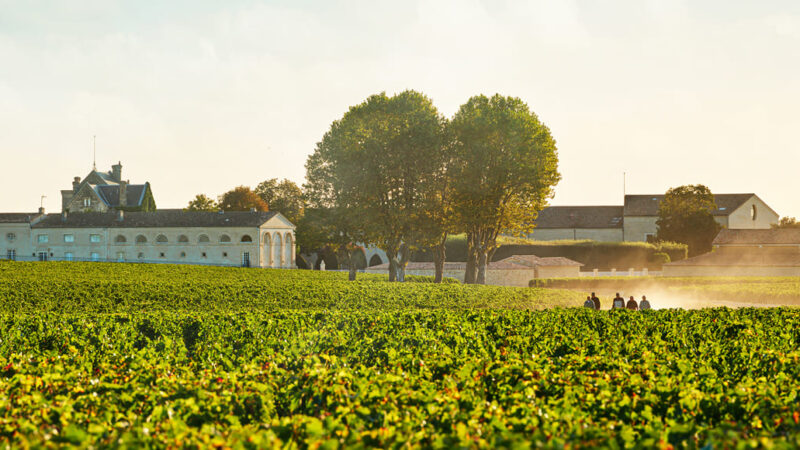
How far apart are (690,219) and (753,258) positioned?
28791 mm

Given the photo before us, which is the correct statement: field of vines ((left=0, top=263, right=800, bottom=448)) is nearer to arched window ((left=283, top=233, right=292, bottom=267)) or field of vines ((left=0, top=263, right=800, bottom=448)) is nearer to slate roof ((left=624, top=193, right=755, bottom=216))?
arched window ((left=283, top=233, right=292, bottom=267))

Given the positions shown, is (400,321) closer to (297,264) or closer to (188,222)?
(188,222)

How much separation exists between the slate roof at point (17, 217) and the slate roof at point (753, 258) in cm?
8132

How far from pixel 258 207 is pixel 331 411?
308 ft

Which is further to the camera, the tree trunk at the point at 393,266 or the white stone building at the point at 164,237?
the white stone building at the point at 164,237

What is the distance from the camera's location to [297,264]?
91000mm

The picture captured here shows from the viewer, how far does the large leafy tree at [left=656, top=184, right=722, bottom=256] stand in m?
84.8

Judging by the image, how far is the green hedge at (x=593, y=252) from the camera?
7438 centimetres

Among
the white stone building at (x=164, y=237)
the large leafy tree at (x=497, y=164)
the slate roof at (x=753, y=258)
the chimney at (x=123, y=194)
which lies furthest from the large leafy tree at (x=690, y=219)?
the chimney at (x=123, y=194)

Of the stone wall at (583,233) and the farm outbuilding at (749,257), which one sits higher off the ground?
the stone wall at (583,233)

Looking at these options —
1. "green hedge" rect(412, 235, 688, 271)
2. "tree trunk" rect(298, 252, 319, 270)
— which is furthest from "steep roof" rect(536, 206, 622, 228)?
"tree trunk" rect(298, 252, 319, 270)

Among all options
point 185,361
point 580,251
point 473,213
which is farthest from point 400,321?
point 580,251

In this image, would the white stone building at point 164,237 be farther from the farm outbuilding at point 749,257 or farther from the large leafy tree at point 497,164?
the farm outbuilding at point 749,257

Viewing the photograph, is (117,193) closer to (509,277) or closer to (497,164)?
(509,277)
